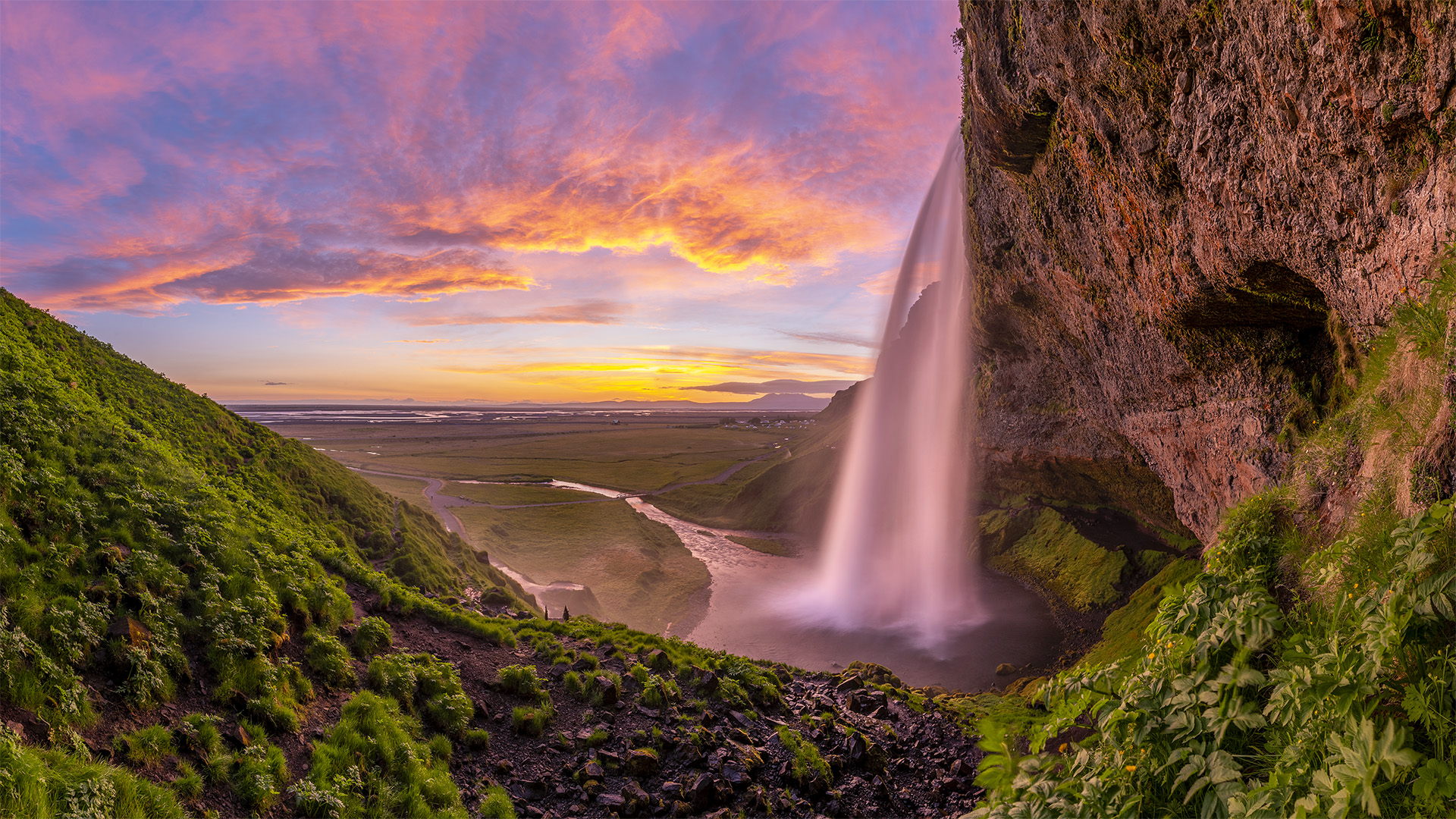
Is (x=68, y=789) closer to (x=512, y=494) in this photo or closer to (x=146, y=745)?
(x=146, y=745)

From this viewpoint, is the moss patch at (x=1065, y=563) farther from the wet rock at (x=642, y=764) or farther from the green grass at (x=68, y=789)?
the green grass at (x=68, y=789)

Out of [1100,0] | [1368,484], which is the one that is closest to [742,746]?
[1368,484]

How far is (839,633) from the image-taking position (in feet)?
82.0

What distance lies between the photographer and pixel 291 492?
20.1 metres

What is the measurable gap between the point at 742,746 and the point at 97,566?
1148cm

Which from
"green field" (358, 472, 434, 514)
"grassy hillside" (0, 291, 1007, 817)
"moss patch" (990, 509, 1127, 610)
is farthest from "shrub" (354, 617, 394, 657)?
"green field" (358, 472, 434, 514)

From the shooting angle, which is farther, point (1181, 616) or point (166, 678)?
point (166, 678)

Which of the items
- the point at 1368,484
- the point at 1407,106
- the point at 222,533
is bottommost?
the point at 222,533

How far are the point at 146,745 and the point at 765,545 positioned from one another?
37.5m

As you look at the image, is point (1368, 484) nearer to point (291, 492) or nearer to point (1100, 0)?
point (1100, 0)

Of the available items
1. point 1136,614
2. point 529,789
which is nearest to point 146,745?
point 529,789

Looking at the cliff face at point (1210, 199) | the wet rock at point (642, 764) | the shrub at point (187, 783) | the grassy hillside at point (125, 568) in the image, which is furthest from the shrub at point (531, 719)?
the cliff face at point (1210, 199)

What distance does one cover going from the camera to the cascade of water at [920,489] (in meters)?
28.3

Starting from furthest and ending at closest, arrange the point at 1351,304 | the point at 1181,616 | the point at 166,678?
the point at 1351,304 < the point at 166,678 < the point at 1181,616
